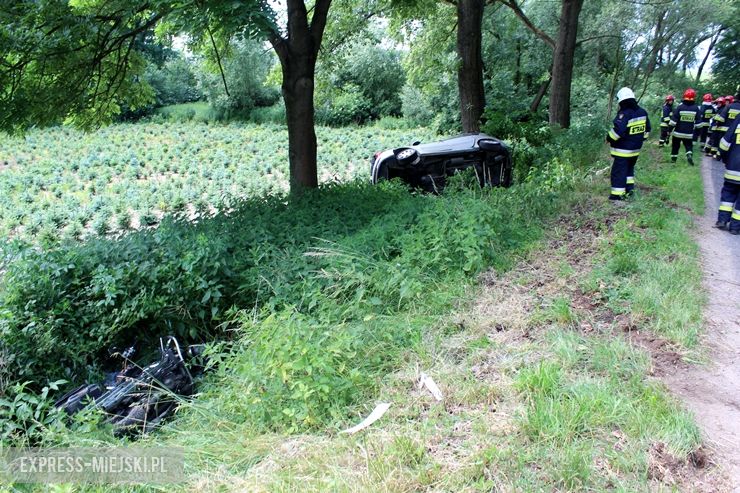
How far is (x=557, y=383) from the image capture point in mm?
3469

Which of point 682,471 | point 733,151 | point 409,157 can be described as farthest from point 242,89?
point 682,471

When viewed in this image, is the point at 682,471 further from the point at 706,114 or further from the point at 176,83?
the point at 176,83

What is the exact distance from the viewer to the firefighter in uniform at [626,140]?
25.7ft

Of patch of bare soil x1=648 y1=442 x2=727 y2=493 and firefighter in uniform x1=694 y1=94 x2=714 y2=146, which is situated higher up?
firefighter in uniform x1=694 y1=94 x2=714 y2=146

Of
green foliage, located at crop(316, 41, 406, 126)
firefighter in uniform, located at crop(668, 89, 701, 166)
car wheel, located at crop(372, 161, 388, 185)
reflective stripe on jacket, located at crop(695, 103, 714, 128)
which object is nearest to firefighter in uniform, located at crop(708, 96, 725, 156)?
reflective stripe on jacket, located at crop(695, 103, 714, 128)

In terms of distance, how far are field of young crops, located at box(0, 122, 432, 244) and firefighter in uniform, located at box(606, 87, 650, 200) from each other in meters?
8.02

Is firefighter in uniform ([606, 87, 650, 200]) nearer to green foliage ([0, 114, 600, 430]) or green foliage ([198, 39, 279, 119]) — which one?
green foliage ([0, 114, 600, 430])

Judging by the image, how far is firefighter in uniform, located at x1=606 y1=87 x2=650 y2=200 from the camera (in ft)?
25.7

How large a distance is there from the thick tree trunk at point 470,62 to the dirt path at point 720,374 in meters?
7.05

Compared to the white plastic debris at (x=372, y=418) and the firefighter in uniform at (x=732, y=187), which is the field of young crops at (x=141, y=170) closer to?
the firefighter in uniform at (x=732, y=187)

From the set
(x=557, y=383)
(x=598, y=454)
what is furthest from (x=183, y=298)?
(x=598, y=454)

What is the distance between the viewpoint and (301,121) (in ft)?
31.7

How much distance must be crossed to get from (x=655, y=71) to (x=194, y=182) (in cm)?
2307

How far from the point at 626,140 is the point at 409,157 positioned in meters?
3.68
